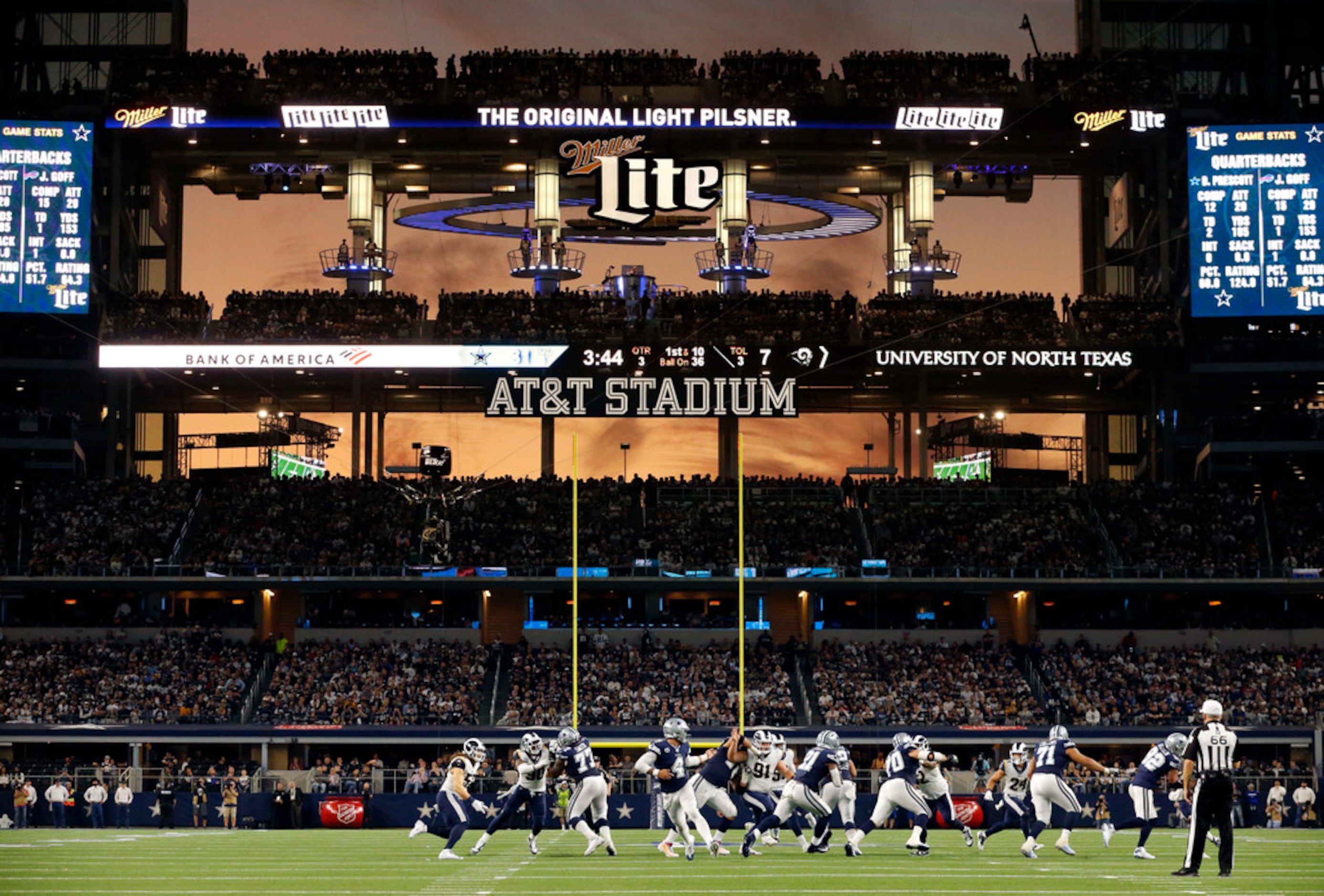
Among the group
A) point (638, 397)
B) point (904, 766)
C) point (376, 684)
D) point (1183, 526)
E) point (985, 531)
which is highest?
point (638, 397)

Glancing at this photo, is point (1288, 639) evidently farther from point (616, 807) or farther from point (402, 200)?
point (402, 200)

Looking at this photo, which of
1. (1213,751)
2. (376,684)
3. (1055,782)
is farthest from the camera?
(376,684)

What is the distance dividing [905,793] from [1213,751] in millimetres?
5257

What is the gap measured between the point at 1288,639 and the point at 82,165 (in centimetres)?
3960

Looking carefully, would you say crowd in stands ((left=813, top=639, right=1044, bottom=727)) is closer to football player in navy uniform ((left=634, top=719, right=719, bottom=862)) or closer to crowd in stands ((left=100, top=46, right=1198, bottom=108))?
crowd in stands ((left=100, top=46, right=1198, bottom=108))

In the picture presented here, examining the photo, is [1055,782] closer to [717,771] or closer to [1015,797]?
[1015,797]

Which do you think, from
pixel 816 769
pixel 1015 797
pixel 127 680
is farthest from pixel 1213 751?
pixel 127 680

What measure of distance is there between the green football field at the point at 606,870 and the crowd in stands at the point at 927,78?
32.6 metres

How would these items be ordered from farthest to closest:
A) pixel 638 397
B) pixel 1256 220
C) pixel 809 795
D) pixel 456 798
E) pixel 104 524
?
pixel 638 397, pixel 104 524, pixel 1256 220, pixel 456 798, pixel 809 795

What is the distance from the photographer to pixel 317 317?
178ft

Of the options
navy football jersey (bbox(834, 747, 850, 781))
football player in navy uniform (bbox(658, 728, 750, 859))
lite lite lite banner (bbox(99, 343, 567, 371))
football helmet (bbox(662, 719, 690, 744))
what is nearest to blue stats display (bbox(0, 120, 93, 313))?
lite lite lite banner (bbox(99, 343, 567, 371))

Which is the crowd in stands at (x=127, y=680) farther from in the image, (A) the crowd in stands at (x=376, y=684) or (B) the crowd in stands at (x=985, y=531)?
(B) the crowd in stands at (x=985, y=531)

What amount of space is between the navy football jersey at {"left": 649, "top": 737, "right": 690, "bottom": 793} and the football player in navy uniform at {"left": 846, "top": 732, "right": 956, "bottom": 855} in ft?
7.69

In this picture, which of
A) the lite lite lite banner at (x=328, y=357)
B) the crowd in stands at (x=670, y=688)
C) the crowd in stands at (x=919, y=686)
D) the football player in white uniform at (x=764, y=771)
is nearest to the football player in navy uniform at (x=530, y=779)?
the football player in white uniform at (x=764, y=771)
